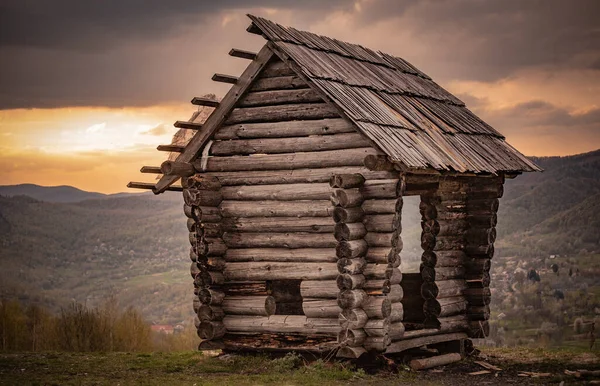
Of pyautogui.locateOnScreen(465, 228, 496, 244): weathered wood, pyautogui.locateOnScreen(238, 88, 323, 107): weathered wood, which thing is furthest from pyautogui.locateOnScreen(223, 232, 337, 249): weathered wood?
pyautogui.locateOnScreen(465, 228, 496, 244): weathered wood

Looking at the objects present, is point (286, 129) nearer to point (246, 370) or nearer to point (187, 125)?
point (187, 125)

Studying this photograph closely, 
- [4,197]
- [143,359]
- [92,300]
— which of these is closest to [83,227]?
[4,197]

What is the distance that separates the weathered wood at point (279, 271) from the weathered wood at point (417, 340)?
1.69 meters

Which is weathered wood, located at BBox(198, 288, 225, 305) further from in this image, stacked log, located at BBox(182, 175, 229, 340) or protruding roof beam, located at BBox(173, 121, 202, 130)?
protruding roof beam, located at BBox(173, 121, 202, 130)

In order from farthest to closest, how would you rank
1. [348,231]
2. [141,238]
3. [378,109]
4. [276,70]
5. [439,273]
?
[141,238] → [439,273] → [276,70] → [378,109] → [348,231]

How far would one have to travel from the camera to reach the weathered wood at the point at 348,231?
48.9ft

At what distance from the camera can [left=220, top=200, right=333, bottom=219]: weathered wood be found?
625 inches

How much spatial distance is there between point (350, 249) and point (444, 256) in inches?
155

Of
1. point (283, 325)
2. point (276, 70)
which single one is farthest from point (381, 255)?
point (276, 70)

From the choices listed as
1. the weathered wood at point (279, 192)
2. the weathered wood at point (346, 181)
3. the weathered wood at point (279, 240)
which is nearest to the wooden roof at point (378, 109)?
the weathered wood at point (346, 181)

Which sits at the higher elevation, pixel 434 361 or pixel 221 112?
pixel 221 112

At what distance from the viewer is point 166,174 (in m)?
17.0

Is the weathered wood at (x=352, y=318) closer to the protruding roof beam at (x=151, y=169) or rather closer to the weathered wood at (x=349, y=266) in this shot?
the weathered wood at (x=349, y=266)

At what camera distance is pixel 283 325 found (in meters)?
16.3
